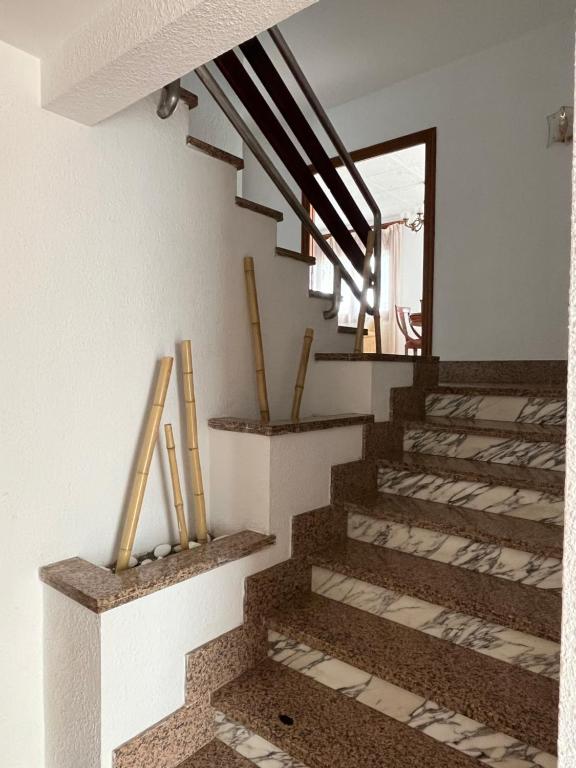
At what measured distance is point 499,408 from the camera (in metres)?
2.31

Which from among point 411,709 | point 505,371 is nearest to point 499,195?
point 505,371

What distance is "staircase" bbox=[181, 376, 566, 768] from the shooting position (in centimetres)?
120

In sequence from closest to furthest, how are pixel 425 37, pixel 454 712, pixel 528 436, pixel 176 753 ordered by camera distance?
pixel 454 712
pixel 176 753
pixel 528 436
pixel 425 37

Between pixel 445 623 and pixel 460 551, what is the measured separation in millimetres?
265

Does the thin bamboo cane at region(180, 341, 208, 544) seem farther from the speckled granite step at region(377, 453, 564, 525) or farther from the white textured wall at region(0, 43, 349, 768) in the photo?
the speckled granite step at region(377, 453, 564, 525)

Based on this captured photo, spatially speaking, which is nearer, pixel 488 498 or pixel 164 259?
pixel 164 259

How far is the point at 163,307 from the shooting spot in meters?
1.63

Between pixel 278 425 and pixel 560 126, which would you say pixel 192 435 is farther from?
pixel 560 126

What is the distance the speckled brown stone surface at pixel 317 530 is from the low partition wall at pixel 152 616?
0.04 metres

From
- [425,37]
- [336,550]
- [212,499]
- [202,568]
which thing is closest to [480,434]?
[336,550]

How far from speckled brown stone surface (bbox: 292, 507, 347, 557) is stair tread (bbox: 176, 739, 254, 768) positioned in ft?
1.86

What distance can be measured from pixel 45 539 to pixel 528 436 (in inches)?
66.2

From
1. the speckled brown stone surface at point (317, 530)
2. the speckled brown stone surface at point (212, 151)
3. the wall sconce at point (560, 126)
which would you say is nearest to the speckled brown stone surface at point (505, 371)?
the wall sconce at point (560, 126)

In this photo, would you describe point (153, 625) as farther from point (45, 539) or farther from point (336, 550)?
point (336, 550)
